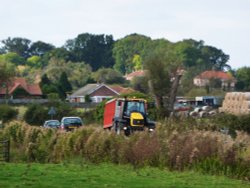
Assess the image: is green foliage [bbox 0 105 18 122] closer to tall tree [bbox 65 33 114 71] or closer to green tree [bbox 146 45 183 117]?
green tree [bbox 146 45 183 117]

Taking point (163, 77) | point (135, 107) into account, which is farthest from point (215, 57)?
point (135, 107)

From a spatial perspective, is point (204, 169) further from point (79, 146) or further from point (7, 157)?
point (7, 157)

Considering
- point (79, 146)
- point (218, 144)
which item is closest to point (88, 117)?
point (79, 146)

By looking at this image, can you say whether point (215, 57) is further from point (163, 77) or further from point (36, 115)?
point (36, 115)

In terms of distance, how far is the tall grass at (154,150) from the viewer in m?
21.8

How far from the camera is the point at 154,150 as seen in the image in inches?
917

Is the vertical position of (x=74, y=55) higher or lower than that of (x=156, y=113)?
higher

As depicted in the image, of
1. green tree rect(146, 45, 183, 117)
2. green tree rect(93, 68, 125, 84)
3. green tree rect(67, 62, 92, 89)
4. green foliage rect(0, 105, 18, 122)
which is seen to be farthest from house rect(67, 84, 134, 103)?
green foliage rect(0, 105, 18, 122)

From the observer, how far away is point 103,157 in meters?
24.9

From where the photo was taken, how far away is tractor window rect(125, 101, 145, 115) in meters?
41.8

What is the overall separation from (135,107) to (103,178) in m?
24.2

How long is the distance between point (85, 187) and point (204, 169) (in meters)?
7.01

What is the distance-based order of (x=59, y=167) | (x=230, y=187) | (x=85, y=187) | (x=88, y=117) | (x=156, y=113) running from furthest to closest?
(x=88, y=117) < (x=156, y=113) < (x=59, y=167) < (x=230, y=187) < (x=85, y=187)

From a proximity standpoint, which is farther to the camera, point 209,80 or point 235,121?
point 209,80
